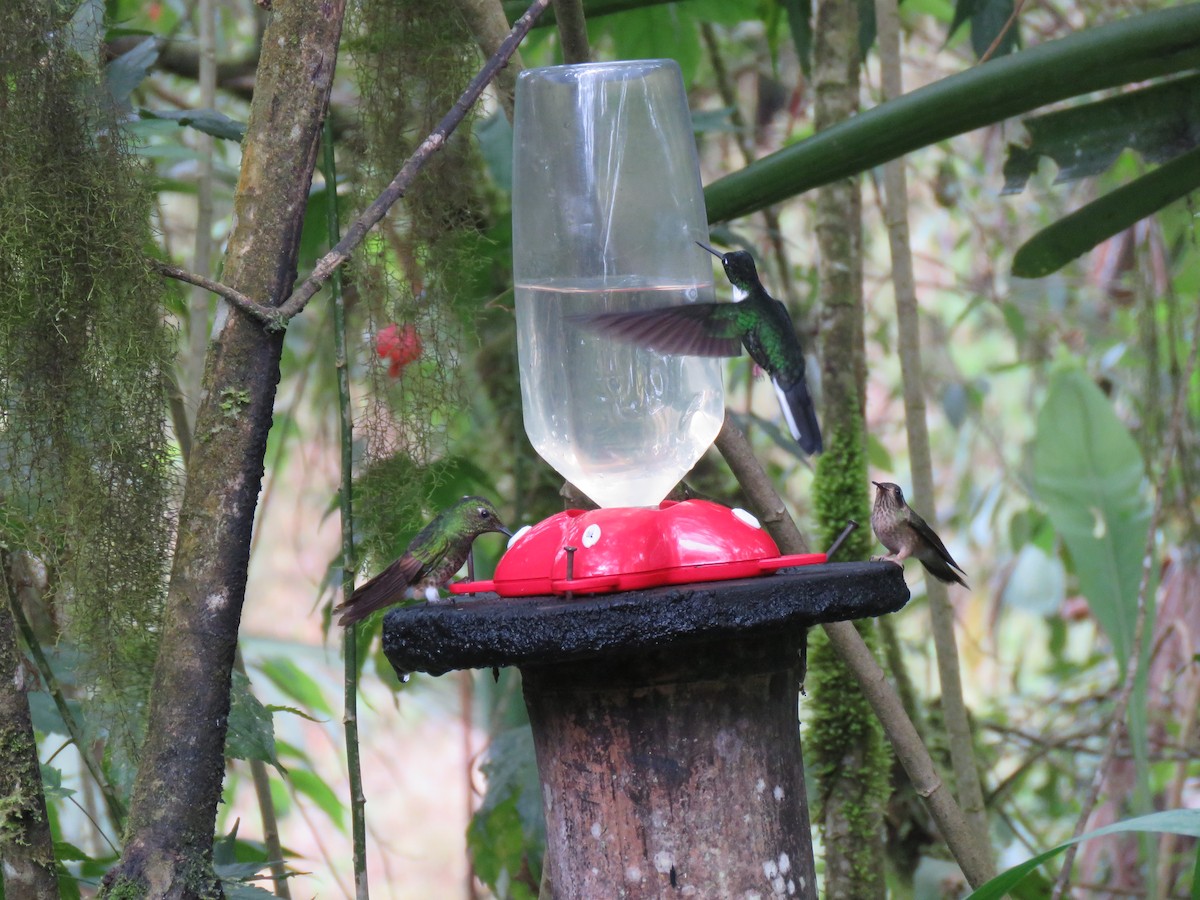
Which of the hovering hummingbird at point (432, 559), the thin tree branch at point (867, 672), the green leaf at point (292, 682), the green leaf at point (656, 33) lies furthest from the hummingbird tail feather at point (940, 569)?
the green leaf at point (292, 682)

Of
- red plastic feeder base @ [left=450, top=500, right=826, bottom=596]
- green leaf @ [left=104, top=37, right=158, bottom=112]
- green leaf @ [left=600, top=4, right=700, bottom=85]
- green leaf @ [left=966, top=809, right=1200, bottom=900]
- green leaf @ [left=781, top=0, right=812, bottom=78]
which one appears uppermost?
green leaf @ [left=600, top=4, right=700, bottom=85]

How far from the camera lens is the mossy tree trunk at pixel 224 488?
1.10 m

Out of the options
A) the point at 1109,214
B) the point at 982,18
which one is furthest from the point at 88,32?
the point at 982,18

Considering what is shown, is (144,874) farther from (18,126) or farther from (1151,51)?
(1151,51)

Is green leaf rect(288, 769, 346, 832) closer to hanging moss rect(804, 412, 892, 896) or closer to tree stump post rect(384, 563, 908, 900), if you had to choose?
hanging moss rect(804, 412, 892, 896)

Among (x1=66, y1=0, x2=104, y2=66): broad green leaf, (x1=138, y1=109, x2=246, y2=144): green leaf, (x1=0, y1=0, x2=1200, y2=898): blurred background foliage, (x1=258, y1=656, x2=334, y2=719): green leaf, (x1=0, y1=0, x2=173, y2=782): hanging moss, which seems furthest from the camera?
(x1=258, y1=656, x2=334, y2=719): green leaf

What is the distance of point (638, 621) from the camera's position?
3.40ft

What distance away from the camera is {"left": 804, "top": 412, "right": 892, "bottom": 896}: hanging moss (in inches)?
87.0

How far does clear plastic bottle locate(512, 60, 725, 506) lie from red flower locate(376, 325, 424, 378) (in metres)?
0.18

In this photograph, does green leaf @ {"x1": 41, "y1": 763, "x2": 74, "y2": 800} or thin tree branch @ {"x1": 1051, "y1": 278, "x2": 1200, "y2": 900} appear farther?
thin tree branch @ {"x1": 1051, "y1": 278, "x2": 1200, "y2": 900}

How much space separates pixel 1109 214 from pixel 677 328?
38.0 inches

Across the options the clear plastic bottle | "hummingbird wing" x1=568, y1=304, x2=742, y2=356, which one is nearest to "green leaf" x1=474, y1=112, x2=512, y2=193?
the clear plastic bottle

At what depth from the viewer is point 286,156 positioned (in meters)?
1.20

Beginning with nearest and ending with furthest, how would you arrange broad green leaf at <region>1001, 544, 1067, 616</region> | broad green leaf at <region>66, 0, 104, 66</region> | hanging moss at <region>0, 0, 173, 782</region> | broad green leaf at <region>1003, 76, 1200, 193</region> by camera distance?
hanging moss at <region>0, 0, 173, 782</region>
broad green leaf at <region>66, 0, 104, 66</region>
broad green leaf at <region>1003, 76, 1200, 193</region>
broad green leaf at <region>1001, 544, 1067, 616</region>
